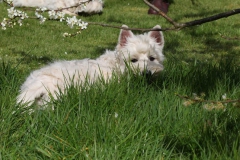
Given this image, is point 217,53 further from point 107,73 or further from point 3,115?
point 3,115

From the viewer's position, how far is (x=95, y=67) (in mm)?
5320

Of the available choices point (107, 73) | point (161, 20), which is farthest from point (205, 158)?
point (161, 20)

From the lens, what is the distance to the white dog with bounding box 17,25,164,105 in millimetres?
4492

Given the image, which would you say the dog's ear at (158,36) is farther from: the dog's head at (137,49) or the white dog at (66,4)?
the white dog at (66,4)

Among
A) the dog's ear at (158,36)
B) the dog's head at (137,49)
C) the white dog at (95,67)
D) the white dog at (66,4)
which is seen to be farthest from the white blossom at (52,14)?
the white dog at (66,4)

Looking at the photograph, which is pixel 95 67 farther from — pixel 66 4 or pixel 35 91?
pixel 66 4

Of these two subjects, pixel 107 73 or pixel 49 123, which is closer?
pixel 49 123

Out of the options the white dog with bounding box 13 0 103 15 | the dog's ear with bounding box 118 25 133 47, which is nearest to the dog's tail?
the dog's ear with bounding box 118 25 133 47

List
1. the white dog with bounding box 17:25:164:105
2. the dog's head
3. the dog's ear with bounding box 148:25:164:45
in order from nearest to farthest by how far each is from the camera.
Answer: the white dog with bounding box 17:25:164:105
the dog's head
the dog's ear with bounding box 148:25:164:45

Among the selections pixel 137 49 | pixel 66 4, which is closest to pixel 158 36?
pixel 137 49

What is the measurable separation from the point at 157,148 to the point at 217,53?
5.54m

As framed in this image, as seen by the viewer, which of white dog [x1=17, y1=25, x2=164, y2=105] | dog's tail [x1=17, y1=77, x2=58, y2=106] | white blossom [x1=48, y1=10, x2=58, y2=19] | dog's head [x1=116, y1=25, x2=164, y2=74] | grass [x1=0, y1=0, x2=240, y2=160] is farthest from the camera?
dog's head [x1=116, y1=25, x2=164, y2=74]

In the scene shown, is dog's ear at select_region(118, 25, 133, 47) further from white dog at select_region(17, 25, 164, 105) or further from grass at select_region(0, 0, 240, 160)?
grass at select_region(0, 0, 240, 160)

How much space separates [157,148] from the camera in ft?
10.9
